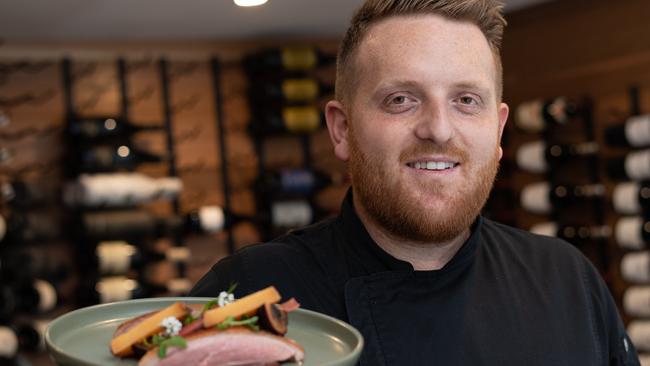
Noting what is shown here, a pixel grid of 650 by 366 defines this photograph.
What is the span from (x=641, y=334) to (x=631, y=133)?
964 mm

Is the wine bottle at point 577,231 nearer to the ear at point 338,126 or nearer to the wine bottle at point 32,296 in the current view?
A: the wine bottle at point 32,296

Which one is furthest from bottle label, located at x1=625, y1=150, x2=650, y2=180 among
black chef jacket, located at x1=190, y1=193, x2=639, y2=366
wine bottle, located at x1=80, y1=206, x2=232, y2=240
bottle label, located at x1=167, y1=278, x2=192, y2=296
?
black chef jacket, located at x1=190, y1=193, x2=639, y2=366

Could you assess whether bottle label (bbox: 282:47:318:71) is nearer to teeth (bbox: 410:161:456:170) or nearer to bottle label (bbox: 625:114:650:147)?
bottle label (bbox: 625:114:650:147)

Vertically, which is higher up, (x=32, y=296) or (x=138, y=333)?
(x=138, y=333)

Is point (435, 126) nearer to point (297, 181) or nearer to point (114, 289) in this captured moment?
point (114, 289)

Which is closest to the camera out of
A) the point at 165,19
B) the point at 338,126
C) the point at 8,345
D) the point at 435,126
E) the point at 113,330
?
the point at 113,330

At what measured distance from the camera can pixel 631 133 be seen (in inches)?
171

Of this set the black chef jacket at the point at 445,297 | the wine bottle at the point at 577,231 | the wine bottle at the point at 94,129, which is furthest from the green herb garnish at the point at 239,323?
the wine bottle at the point at 577,231

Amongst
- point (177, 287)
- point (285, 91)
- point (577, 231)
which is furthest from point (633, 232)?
point (177, 287)

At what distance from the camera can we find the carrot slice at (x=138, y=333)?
92 centimetres

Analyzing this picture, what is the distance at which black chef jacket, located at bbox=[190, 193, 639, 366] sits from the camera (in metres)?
1.47

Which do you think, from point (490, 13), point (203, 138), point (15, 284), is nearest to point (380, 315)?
point (490, 13)

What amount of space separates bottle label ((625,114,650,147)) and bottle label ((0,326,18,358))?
9.89 feet

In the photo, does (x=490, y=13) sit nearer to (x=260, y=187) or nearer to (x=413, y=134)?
(x=413, y=134)
